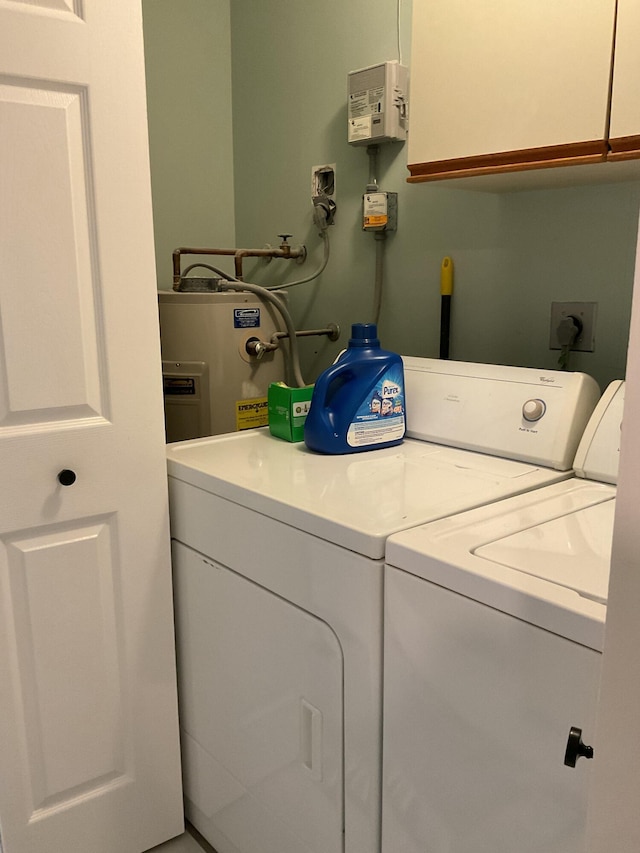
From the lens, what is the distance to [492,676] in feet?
2.98

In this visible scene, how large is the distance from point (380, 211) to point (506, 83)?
67 cm

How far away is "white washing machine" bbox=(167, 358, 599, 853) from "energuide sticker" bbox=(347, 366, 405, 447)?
0.05 metres

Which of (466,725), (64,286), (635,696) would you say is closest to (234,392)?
(64,286)

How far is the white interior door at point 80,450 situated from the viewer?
1.22 m

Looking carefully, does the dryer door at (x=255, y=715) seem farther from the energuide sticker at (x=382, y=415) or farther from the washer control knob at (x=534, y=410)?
the washer control knob at (x=534, y=410)

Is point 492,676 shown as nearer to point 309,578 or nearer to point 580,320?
point 309,578

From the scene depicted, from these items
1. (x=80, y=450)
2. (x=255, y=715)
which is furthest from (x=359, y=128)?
(x=255, y=715)

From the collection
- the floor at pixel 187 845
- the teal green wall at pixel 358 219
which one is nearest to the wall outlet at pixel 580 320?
the teal green wall at pixel 358 219

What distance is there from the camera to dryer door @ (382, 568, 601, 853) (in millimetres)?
841

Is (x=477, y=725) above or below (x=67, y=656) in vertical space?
above

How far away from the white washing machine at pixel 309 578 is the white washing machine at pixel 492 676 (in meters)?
0.05

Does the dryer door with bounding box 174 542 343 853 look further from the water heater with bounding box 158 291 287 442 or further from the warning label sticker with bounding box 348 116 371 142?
the warning label sticker with bounding box 348 116 371 142

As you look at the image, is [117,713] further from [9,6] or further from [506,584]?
[9,6]

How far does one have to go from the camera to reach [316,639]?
117cm
